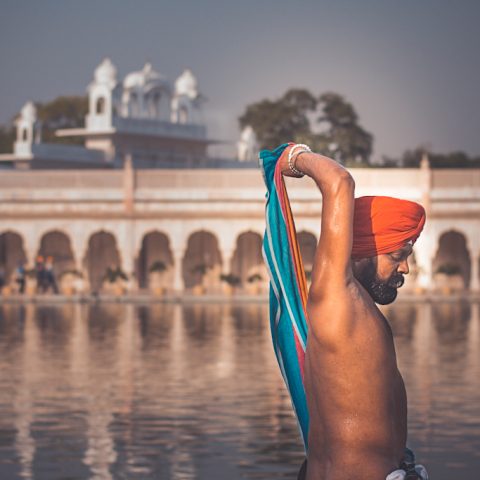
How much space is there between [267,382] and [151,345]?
718cm

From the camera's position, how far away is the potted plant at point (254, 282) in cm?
4947

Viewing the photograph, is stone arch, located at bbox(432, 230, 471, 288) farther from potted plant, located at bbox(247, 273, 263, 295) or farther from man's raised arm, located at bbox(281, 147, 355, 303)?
man's raised arm, located at bbox(281, 147, 355, 303)

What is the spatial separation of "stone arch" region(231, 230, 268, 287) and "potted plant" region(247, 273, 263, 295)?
25.0 inches

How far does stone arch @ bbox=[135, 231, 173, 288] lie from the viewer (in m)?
56.0

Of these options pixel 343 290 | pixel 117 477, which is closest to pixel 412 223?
pixel 343 290

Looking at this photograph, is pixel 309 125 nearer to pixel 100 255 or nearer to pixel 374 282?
pixel 100 255

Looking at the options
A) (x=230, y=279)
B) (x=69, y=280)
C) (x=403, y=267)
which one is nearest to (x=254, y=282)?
(x=230, y=279)

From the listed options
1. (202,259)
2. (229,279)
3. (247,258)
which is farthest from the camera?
(202,259)

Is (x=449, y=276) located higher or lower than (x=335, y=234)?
lower

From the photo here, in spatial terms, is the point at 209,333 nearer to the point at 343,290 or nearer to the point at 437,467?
the point at 437,467

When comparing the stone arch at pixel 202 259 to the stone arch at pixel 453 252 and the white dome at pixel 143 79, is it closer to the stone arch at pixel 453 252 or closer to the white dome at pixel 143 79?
the stone arch at pixel 453 252

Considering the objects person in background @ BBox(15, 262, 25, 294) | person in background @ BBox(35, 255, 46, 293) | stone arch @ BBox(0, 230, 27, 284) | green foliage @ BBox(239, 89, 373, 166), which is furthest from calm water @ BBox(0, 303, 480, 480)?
green foliage @ BBox(239, 89, 373, 166)

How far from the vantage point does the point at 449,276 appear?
53.2 m

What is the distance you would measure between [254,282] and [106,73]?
24282mm
